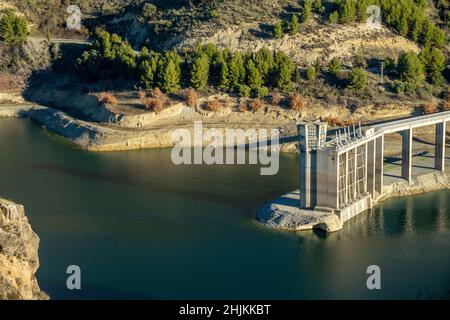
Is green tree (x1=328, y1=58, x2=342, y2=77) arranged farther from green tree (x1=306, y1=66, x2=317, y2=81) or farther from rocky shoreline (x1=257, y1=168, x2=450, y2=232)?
rocky shoreline (x1=257, y1=168, x2=450, y2=232)

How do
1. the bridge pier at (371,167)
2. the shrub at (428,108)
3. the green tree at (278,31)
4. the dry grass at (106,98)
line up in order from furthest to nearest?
the green tree at (278,31) < the dry grass at (106,98) < the shrub at (428,108) < the bridge pier at (371,167)

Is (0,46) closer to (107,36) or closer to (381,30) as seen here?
(107,36)

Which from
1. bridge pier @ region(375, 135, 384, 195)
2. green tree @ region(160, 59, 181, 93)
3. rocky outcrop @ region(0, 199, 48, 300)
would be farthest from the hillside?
rocky outcrop @ region(0, 199, 48, 300)

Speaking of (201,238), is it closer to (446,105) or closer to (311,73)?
(311,73)

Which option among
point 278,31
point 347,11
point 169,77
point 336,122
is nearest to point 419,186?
point 336,122

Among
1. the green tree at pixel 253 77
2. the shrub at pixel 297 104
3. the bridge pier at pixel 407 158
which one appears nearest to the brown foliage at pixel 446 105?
the shrub at pixel 297 104

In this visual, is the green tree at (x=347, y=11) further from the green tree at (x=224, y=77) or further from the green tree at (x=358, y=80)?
the green tree at (x=224, y=77)
